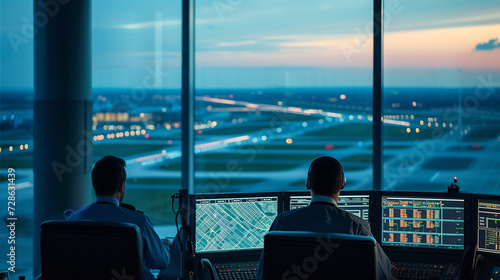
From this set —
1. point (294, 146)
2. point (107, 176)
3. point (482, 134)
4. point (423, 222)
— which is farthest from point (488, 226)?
point (482, 134)

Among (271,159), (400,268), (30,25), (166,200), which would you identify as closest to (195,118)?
(30,25)

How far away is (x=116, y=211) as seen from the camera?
228cm

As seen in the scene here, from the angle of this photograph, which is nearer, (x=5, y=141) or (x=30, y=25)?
(x=30, y=25)

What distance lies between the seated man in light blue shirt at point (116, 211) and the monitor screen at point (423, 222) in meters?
1.23

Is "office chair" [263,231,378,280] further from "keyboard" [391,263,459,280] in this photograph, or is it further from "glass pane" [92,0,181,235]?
"glass pane" [92,0,181,235]

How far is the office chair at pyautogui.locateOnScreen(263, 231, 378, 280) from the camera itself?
1.73 m

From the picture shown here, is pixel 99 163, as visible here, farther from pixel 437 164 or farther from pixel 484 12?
pixel 437 164

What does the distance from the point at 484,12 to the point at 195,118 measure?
267 centimetres

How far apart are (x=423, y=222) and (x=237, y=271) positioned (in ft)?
3.37

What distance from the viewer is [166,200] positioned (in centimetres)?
2195

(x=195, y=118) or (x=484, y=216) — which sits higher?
(x=195, y=118)

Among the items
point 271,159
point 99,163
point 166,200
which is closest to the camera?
point 99,163

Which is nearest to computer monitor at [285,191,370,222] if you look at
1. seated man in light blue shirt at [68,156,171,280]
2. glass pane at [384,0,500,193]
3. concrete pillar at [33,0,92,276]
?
seated man in light blue shirt at [68,156,171,280]

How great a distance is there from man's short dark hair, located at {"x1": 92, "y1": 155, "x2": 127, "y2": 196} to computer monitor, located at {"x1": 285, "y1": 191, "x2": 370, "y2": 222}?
908 mm
